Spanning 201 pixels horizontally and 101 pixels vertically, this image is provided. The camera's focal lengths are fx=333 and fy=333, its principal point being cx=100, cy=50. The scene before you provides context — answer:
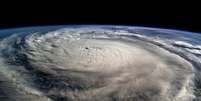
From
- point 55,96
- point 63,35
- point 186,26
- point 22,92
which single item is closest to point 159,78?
point 55,96

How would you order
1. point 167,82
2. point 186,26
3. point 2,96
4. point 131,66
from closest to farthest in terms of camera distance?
point 2,96
point 167,82
point 131,66
point 186,26

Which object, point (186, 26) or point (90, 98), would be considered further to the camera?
point (186, 26)

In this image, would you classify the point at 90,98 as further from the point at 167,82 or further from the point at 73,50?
the point at 73,50

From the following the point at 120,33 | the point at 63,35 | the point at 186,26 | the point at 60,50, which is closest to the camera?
the point at 60,50

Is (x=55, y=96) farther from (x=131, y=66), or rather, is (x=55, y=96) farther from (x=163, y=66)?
(x=163, y=66)

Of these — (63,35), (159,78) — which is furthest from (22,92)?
(63,35)

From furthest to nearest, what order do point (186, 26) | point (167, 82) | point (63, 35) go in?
point (186, 26)
point (63, 35)
point (167, 82)
